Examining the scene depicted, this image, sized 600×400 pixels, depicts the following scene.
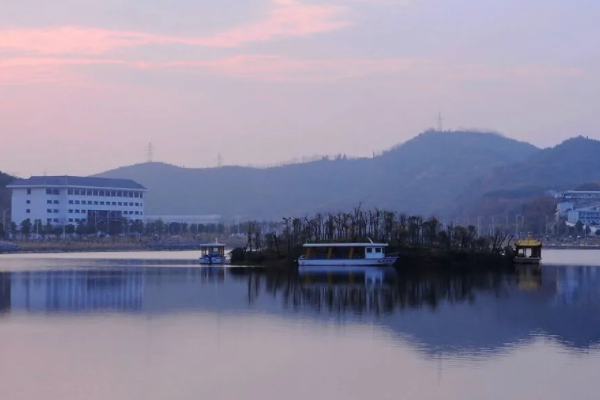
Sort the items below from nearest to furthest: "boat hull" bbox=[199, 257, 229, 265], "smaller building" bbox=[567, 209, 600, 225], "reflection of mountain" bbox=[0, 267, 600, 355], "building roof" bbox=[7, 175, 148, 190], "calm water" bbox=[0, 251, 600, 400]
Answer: "calm water" bbox=[0, 251, 600, 400], "reflection of mountain" bbox=[0, 267, 600, 355], "boat hull" bbox=[199, 257, 229, 265], "building roof" bbox=[7, 175, 148, 190], "smaller building" bbox=[567, 209, 600, 225]

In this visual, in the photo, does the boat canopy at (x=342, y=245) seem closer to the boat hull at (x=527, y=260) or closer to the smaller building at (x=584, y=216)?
the boat hull at (x=527, y=260)

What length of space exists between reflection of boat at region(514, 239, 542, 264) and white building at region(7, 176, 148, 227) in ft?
211

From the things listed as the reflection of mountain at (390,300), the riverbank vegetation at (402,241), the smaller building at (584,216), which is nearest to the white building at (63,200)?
the riverbank vegetation at (402,241)

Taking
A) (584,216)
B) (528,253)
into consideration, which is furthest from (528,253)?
(584,216)

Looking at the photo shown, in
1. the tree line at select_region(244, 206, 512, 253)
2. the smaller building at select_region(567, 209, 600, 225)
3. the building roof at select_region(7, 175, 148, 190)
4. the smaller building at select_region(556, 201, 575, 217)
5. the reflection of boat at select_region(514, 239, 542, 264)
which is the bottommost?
the reflection of boat at select_region(514, 239, 542, 264)

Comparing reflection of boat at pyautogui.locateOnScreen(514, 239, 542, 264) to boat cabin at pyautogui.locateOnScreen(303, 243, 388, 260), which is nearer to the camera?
boat cabin at pyautogui.locateOnScreen(303, 243, 388, 260)

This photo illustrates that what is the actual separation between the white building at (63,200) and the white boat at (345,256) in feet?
210

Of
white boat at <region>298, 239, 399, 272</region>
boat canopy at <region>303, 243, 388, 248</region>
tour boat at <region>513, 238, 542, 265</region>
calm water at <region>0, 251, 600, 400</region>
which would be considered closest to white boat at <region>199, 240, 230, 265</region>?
white boat at <region>298, 239, 399, 272</region>

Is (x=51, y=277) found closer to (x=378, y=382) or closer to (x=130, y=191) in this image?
(x=378, y=382)

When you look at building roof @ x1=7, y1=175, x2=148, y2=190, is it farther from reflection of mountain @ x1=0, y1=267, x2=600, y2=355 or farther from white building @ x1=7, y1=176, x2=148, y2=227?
reflection of mountain @ x1=0, y1=267, x2=600, y2=355

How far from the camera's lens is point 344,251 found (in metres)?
53.1

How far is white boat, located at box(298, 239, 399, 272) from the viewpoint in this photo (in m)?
50.0

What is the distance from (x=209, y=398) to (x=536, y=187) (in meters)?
187

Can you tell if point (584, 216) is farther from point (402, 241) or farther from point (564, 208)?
point (402, 241)
